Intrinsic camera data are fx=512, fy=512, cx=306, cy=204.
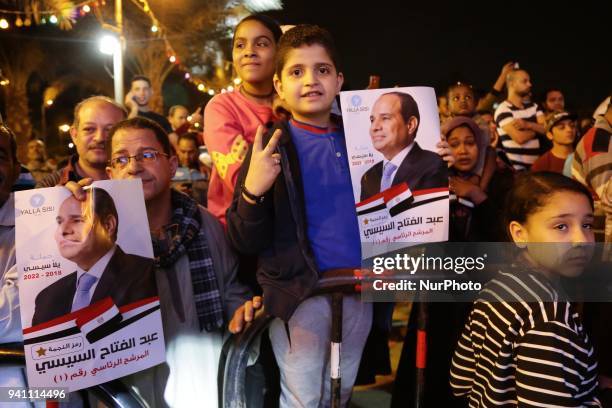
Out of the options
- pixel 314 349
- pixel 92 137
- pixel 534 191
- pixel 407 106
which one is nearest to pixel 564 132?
pixel 534 191

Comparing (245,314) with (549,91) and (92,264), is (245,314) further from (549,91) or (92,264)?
(549,91)

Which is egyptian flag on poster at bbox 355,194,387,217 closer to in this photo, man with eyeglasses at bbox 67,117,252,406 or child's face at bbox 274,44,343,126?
child's face at bbox 274,44,343,126

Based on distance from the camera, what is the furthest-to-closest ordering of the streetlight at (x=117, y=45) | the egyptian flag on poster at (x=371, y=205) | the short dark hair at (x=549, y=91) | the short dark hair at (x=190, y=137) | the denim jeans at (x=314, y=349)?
1. the streetlight at (x=117, y=45)
2. the short dark hair at (x=549, y=91)
3. the short dark hair at (x=190, y=137)
4. the denim jeans at (x=314, y=349)
5. the egyptian flag on poster at (x=371, y=205)

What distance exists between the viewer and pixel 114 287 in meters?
1.76

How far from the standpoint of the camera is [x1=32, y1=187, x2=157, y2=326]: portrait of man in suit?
1681 mm

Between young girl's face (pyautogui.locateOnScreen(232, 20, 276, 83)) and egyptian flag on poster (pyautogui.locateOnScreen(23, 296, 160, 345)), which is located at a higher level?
young girl's face (pyautogui.locateOnScreen(232, 20, 276, 83))

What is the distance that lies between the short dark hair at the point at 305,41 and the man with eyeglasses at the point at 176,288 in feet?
1.96

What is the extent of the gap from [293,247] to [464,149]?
1.34m

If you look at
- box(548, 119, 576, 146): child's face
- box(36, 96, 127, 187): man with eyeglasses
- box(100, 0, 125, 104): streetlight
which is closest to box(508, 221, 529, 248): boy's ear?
box(36, 96, 127, 187): man with eyeglasses

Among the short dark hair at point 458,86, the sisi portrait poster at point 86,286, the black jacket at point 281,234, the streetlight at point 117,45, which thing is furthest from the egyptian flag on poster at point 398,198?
the streetlight at point 117,45

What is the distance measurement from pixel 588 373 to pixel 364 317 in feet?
2.68

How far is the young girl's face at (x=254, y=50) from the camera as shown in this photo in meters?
2.44

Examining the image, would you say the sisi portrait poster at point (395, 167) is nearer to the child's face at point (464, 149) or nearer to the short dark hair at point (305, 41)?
the short dark hair at point (305, 41)

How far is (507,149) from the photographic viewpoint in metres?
4.52
